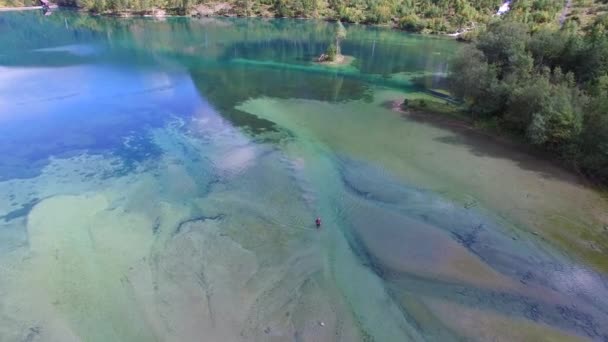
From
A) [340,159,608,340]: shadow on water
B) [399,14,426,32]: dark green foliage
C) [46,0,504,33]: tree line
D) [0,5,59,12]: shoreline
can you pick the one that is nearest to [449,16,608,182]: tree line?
[340,159,608,340]: shadow on water

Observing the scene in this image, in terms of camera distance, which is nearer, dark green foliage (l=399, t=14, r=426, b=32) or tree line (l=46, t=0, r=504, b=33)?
dark green foliage (l=399, t=14, r=426, b=32)

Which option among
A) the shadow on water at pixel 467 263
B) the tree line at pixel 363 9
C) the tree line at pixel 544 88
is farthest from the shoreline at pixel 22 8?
the shadow on water at pixel 467 263

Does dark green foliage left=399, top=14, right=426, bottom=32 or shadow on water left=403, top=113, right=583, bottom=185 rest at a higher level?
dark green foliage left=399, top=14, right=426, bottom=32

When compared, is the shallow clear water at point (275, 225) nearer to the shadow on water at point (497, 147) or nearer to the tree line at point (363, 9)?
the shadow on water at point (497, 147)

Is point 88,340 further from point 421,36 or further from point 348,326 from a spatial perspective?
point 421,36

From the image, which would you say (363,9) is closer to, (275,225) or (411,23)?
(411,23)

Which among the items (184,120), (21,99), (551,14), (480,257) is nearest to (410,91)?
(184,120)

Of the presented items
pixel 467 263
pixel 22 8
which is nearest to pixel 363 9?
pixel 22 8

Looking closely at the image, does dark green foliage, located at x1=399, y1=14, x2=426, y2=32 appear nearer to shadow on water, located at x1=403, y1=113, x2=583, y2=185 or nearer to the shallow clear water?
the shallow clear water
